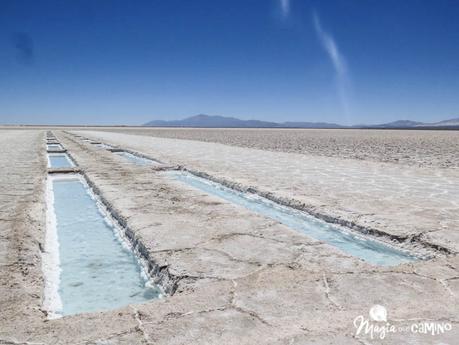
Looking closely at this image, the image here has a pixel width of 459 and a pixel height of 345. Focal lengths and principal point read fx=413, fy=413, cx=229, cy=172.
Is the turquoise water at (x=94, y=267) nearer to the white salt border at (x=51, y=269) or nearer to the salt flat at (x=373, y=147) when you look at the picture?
the white salt border at (x=51, y=269)

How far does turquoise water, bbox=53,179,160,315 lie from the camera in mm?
2650

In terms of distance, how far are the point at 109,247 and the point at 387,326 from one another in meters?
2.60

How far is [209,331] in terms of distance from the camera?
196 cm

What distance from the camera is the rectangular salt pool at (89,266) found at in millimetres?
2635

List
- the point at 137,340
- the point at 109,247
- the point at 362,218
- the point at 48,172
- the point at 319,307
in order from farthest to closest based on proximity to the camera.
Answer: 1. the point at 48,172
2. the point at 362,218
3. the point at 109,247
4. the point at 319,307
5. the point at 137,340

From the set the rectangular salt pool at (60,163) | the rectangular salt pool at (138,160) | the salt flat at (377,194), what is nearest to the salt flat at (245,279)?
the salt flat at (377,194)

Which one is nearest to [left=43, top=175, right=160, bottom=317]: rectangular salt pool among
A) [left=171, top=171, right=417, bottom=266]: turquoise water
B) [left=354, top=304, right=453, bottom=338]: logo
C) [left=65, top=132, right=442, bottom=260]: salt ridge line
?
[left=354, top=304, right=453, bottom=338]: logo

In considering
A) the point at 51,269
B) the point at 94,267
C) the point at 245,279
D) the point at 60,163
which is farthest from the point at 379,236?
the point at 60,163

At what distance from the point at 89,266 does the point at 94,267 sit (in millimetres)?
53

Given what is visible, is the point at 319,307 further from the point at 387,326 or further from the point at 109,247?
the point at 109,247

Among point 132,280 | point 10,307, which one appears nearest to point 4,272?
point 10,307

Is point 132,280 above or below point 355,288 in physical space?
below

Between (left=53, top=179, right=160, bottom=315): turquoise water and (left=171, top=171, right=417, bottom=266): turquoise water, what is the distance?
1.82 meters

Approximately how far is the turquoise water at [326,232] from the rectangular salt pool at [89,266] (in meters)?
1.80
